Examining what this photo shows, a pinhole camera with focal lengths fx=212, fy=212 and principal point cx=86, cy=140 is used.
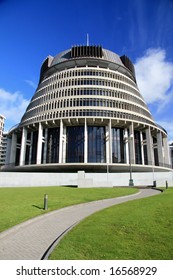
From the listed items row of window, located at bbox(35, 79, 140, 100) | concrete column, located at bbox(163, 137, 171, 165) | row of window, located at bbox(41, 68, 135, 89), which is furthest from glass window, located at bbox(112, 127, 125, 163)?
row of window, located at bbox(41, 68, 135, 89)

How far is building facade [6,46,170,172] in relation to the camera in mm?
49156

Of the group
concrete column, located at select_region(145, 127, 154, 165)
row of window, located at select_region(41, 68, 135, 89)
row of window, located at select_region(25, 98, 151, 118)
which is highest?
row of window, located at select_region(41, 68, 135, 89)

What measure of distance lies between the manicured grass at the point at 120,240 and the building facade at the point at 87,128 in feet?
119

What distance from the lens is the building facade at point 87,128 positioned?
161 feet

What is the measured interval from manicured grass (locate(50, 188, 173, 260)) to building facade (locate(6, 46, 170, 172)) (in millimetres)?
36144

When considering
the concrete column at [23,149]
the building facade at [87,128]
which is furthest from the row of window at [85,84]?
the concrete column at [23,149]

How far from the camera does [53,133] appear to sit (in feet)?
175

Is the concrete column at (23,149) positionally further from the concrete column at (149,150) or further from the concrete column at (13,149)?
the concrete column at (149,150)

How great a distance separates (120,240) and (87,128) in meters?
45.4

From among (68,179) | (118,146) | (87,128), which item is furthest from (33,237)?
(118,146)

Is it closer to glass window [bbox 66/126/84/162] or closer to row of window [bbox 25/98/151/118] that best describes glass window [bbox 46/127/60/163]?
glass window [bbox 66/126/84/162]

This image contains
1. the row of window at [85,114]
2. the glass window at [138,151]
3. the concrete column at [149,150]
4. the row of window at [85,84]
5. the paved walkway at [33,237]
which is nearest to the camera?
the paved walkway at [33,237]
